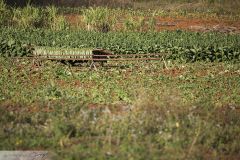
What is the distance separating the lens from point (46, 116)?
8.72 meters

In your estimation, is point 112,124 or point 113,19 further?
point 113,19

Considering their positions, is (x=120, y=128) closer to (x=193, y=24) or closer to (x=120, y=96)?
(x=120, y=96)

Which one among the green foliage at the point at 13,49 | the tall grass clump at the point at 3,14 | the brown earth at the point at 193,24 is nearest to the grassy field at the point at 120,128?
the green foliage at the point at 13,49

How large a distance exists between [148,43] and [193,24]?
1623 cm

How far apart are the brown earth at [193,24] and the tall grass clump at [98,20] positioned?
12.1 feet

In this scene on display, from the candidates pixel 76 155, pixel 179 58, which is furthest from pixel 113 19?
pixel 76 155

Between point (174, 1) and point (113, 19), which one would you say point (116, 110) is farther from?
point (174, 1)

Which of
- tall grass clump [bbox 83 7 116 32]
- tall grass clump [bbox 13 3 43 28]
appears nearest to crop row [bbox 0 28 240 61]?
tall grass clump [bbox 13 3 43 28]

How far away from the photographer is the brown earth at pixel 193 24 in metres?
33.5

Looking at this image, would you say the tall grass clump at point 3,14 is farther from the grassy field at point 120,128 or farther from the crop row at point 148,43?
the grassy field at point 120,128

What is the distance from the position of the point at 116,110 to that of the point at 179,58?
12.0m

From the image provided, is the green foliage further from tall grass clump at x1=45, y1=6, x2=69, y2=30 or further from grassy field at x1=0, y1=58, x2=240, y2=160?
grassy field at x1=0, y1=58, x2=240, y2=160

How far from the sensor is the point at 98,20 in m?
28.3

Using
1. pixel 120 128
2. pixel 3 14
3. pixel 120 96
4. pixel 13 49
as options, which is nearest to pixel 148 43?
pixel 13 49
